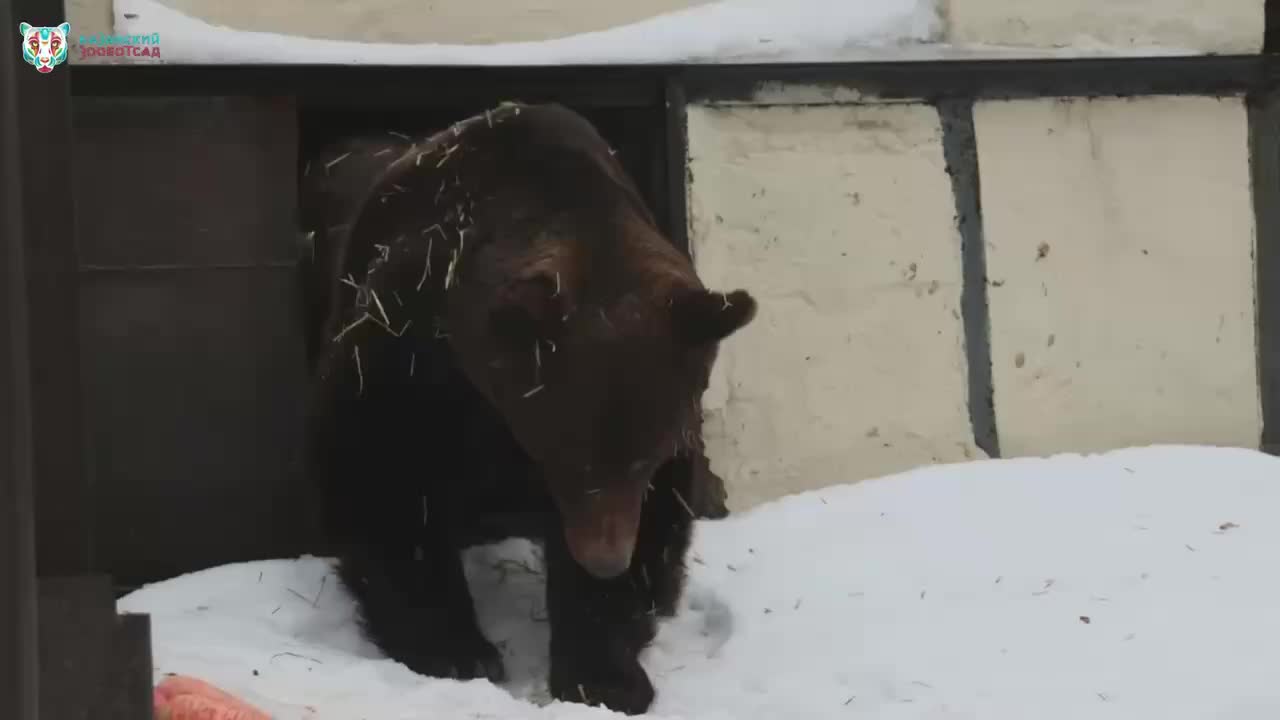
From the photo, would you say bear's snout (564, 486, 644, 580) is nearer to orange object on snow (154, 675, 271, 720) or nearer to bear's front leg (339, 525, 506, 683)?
bear's front leg (339, 525, 506, 683)

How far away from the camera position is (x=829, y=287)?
4398mm

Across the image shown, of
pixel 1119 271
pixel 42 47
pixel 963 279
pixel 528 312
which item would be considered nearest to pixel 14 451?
pixel 42 47

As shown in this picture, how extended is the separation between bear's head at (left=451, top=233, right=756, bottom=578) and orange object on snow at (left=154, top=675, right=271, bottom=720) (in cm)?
84

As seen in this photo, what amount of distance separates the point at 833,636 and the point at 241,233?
2.40 metres

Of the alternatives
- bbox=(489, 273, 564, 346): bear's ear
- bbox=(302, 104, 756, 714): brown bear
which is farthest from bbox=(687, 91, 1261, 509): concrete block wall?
bbox=(489, 273, 564, 346): bear's ear

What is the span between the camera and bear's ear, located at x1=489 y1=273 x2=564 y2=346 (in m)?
2.59

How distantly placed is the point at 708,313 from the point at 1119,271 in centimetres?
258

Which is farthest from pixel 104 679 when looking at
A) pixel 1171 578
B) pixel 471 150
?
pixel 1171 578

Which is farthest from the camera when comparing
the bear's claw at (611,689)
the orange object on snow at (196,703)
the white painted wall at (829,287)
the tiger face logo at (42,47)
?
the white painted wall at (829,287)

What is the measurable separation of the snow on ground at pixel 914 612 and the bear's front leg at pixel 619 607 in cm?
11

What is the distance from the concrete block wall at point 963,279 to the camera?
4340 mm

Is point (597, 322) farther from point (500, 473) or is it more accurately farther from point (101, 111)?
point (101, 111)

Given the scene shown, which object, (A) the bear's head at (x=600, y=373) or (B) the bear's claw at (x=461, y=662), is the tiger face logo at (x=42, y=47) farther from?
(B) the bear's claw at (x=461, y=662)

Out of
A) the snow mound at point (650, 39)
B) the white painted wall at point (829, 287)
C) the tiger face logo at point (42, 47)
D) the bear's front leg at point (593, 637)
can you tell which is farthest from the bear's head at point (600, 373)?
the snow mound at point (650, 39)
